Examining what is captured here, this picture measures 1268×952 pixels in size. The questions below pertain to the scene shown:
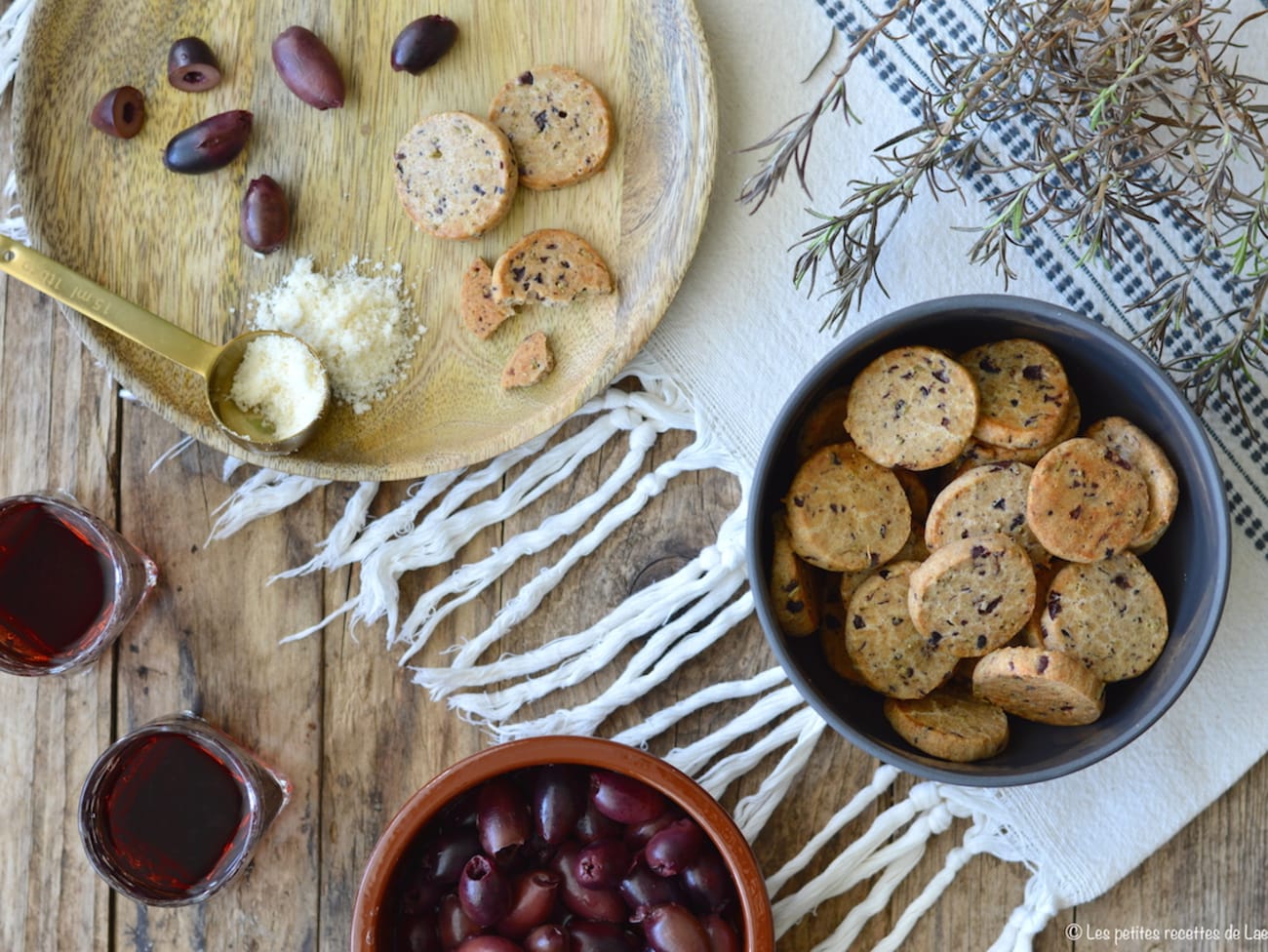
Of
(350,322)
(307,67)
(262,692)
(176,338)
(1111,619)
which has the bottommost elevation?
(1111,619)

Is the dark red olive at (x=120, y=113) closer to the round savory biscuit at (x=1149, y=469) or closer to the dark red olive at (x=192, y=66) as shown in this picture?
the dark red olive at (x=192, y=66)

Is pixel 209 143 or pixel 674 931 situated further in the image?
pixel 209 143

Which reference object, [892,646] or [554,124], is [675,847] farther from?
[554,124]

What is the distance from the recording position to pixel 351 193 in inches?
53.7

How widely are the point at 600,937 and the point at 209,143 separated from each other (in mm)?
963

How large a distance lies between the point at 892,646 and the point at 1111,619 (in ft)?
0.68

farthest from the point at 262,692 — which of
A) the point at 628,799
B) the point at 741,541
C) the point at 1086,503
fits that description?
the point at 1086,503

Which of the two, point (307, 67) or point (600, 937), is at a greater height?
point (307, 67)

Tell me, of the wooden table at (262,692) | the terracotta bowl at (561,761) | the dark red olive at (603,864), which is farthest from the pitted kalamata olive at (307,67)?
the dark red olive at (603,864)

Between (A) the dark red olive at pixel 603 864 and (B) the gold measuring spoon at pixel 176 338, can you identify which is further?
(B) the gold measuring spoon at pixel 176 338

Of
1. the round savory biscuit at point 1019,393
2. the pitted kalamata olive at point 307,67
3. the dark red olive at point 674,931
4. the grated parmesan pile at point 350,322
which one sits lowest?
the dark red olive at point 674,931

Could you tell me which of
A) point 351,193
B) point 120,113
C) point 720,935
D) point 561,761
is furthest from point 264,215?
point 720,935

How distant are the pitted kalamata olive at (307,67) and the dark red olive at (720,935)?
3.21 feet

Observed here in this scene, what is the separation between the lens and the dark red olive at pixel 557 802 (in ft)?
3.92
